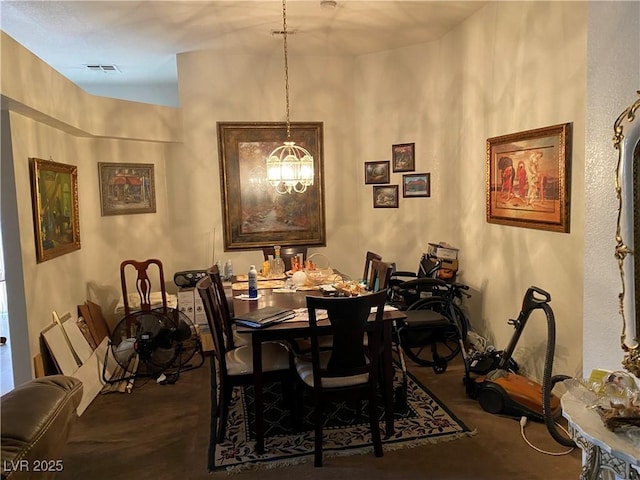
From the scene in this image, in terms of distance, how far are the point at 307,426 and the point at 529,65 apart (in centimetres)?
313

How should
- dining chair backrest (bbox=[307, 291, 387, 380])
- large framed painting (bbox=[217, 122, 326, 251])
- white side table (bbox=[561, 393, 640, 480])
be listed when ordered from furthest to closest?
large framed painting (bbox=[217, 122, 326, 251])
dining chair backrest (bbox=[307, 291, 387, 380])
white side table (bbox=[561, 393, 640, 480])

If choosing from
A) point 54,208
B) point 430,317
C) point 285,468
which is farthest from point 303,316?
point 54,208

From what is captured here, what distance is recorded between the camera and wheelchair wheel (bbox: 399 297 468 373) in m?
4.00

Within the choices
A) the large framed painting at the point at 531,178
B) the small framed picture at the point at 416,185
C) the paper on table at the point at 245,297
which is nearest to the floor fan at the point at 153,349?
the paper on table at the point at 245,297

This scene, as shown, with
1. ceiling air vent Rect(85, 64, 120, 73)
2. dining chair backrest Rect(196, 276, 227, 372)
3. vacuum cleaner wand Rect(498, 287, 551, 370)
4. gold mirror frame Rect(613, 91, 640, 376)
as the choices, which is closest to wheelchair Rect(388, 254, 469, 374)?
vacuum cleaner wand Rect(498, 287, 551, 370)

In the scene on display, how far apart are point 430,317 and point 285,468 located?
1850 millimetres

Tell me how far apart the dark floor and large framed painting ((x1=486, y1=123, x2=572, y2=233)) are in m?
1.46

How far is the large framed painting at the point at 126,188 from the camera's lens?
501cm

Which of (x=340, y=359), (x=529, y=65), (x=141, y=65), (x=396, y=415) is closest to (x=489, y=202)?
(x=529, y=65)

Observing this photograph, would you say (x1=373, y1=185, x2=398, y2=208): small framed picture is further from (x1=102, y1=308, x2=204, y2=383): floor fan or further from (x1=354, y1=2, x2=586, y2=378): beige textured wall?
(x1=102, y1=308, x2=204, y2=383): floor fan

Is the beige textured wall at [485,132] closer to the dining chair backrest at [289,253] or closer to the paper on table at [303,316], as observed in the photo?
the dining chair backrest at [289,253]

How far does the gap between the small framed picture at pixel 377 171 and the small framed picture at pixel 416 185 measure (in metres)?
0.24

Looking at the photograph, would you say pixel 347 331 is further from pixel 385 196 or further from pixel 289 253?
pixel 385 196

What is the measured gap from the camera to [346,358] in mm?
2607
